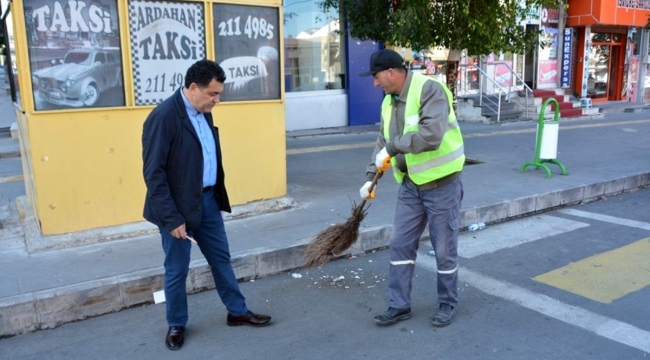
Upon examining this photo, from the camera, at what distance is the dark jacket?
3258 mm

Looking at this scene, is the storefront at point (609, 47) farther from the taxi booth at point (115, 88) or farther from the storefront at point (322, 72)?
the taxi booth at point (115, 88)

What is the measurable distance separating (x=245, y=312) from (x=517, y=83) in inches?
653

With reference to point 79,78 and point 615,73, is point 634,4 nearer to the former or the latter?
point 615,73

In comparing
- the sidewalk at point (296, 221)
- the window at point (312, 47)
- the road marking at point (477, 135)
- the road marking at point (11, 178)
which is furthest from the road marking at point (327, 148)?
the road marking at point (11, 178)

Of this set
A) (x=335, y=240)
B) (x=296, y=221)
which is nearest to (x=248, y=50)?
(x=296, y=221)

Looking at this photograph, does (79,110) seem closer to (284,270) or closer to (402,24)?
(284,270)

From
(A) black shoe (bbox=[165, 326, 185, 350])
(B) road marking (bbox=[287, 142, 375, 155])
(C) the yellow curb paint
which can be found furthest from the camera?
(B) road marking (bbox=[287, 142, 375, 155])

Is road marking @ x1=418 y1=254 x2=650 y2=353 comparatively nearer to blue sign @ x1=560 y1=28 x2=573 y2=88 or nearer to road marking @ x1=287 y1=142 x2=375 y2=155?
road marking @ x1=287 y1=142 x2=375 y2=155

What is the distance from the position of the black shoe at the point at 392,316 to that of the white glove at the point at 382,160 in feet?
3.34

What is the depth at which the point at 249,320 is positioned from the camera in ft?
12.7

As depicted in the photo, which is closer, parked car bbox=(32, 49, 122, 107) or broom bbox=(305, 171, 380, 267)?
broom bbox=(305, 171, 380, 267)

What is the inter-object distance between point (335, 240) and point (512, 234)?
2.46 meters

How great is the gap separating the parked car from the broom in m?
2.55

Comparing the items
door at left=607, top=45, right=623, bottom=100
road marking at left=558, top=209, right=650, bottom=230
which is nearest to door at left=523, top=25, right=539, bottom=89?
door at left=607, top=45, right=623, bottom=100
